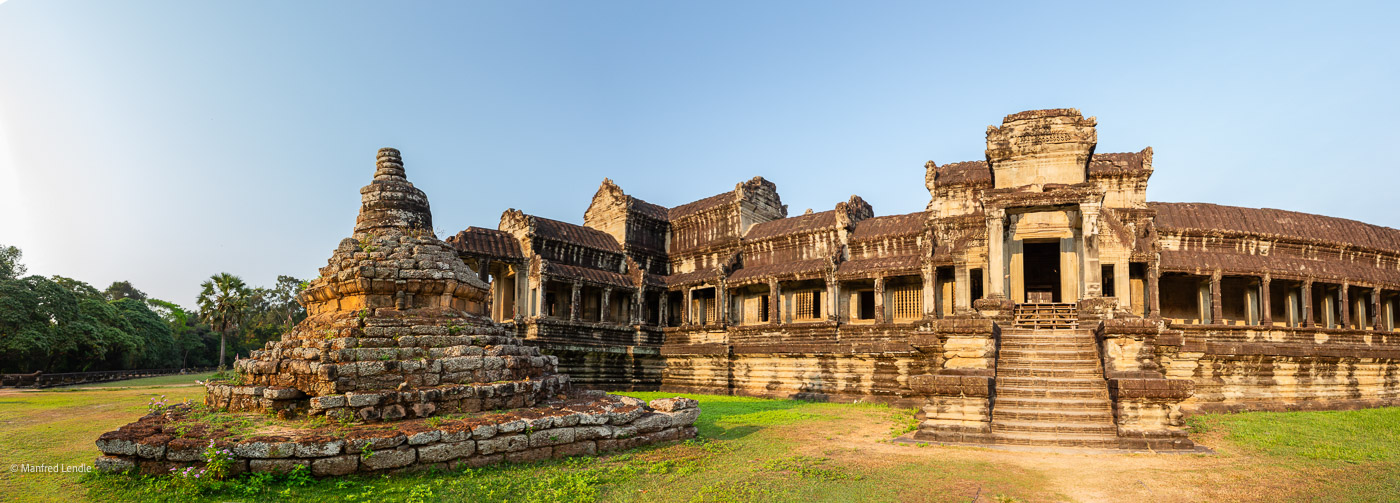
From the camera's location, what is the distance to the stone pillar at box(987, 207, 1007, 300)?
48.9 ft

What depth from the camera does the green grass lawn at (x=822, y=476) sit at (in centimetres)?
695

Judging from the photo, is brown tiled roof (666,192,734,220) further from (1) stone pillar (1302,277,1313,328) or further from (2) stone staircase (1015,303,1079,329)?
(1) stone pillar (1302,277,1313,328)

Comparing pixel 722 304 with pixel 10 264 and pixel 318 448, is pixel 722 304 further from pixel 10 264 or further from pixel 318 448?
pixel 10 264

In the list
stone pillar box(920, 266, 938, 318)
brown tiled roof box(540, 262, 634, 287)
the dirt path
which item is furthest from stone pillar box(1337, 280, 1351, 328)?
brown tiled roof box(540, 262, 634, 287)

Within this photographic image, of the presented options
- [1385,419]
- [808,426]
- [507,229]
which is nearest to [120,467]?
[808,426]

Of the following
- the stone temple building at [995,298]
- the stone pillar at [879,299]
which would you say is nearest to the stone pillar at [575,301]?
the stone temple building at [995,298]

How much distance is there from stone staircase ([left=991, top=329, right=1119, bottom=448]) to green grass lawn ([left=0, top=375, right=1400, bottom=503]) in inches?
30.4

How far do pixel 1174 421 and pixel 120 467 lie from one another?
12.7m

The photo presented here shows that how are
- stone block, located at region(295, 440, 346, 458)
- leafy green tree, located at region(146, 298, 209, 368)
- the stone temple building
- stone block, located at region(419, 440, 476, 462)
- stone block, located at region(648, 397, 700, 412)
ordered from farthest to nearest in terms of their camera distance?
leafy green tree, located at region(146, 298, 209, 368), the stone temple building, stone block, located at region(648, 397, 700, 412), stone block, located at region(419, 440, 476, 462), stone block, located at region(295, 440, 346, 458)

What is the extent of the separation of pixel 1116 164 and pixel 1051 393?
32.8ft

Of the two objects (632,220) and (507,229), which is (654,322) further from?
(507,229)

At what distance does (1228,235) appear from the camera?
63.9 ft

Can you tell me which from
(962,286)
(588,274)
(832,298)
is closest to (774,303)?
(832,298)

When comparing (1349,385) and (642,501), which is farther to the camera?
(1349,385)
